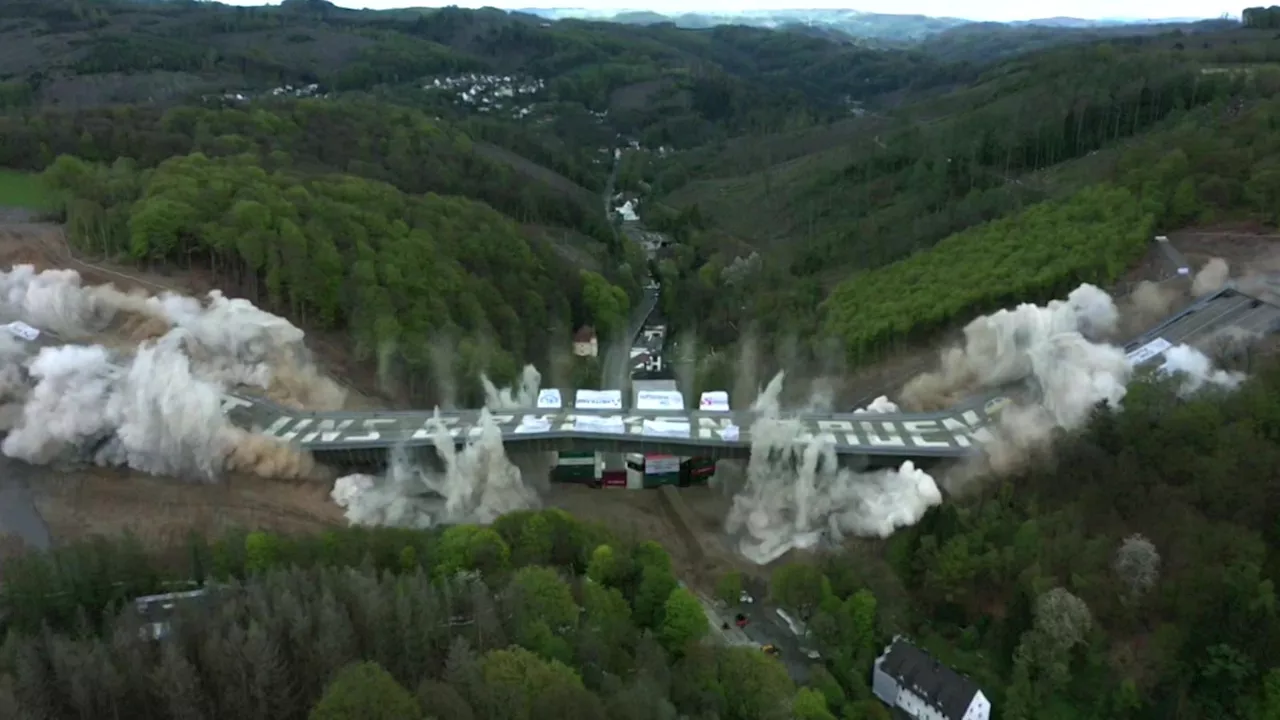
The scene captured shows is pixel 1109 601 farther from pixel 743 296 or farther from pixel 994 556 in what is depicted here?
pixel 743 296

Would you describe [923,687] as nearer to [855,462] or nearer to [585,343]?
[855,462]

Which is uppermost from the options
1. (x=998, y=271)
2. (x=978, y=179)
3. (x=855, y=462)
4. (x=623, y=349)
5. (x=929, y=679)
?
(x=978, y=179)

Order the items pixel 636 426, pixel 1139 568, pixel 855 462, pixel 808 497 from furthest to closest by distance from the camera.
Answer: pixel 636 426 < pixel 855 462 < pixel 808 497 < pixel 1139 568

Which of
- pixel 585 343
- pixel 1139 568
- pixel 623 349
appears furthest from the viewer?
pixel 623 349

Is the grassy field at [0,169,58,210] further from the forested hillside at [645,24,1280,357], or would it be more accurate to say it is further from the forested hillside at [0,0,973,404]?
the forested hillside at [645,24,1280,357]

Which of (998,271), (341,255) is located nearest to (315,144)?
(341,255)

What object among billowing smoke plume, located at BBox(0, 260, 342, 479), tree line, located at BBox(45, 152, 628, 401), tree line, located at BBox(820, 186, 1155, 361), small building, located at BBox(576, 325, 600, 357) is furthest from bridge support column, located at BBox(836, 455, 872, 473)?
small building, located at BBox(576, 325, 600, 357)

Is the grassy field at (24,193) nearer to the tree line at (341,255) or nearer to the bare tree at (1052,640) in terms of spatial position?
the tree line at (341,255)

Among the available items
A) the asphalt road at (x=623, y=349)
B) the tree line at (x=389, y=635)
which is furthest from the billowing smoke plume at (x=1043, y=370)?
the asphalt road at (x=623, y=349)
